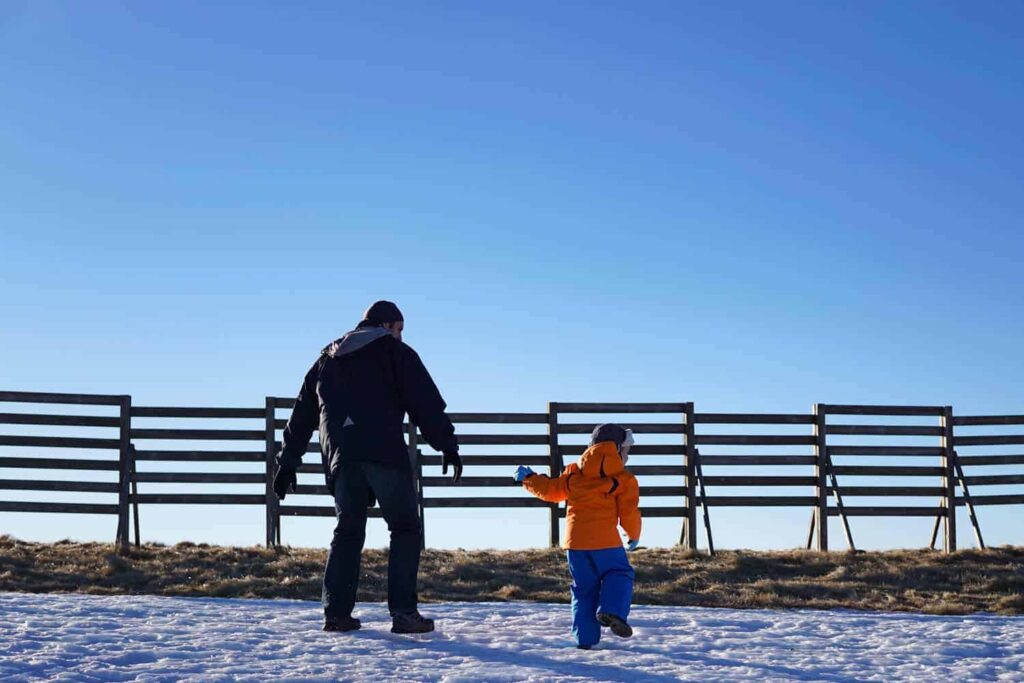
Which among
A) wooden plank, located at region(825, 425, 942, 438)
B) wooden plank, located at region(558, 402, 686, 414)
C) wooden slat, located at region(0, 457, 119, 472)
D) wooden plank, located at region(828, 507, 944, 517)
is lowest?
wooden plank, located at region(828, 507, 944, 517)

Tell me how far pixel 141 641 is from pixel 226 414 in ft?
24.3

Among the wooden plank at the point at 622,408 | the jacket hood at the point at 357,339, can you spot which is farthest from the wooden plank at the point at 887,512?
the jacket hood at the point at 357,339

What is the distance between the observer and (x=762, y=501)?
13516 mm

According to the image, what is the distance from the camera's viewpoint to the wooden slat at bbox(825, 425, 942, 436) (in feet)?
46.5

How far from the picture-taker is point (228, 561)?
11070 mm

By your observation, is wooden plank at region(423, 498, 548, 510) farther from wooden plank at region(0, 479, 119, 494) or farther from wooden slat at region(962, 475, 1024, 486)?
wooden slat at region(962, 475, 1024, 486)

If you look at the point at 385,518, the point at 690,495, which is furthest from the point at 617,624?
the point at 690,495

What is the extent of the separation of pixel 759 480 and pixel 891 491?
1.86 m

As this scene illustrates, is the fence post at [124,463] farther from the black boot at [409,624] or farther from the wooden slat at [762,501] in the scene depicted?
the black boot at [409,624]

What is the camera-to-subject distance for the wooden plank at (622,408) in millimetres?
13477

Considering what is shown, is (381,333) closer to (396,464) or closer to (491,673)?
(396,464)

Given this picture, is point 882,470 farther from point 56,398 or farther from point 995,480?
point 56,398

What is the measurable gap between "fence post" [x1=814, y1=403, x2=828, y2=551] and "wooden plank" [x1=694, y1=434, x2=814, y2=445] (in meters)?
0.13

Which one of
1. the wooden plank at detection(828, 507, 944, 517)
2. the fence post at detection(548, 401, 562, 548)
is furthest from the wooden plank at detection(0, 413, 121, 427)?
the wooden plank at detection(828, 507, 944, 517)
